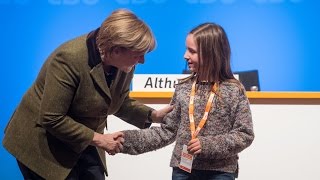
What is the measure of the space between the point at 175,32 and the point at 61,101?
217 centimetres

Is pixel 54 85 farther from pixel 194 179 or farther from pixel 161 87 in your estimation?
pixel 161 87

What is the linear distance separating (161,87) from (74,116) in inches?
44.4

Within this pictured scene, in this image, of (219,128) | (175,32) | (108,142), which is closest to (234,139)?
(219,128)

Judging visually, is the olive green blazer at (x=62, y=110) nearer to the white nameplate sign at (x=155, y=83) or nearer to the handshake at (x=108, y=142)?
the handshake at (x=108, y=142)

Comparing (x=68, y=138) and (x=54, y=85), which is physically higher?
(x=54, y=85)

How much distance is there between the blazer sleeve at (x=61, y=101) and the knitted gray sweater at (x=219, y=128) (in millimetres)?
271

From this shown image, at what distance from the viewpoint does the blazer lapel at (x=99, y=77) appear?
1.69 meters

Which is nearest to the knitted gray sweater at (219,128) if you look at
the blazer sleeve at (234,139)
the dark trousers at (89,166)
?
the blazer sleeve at (234,139)

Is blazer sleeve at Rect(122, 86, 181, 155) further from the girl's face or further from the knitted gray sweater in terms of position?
the girl's face

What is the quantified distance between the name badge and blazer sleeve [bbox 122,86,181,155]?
159mm

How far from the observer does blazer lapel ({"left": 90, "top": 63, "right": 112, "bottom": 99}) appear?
169 centimetres

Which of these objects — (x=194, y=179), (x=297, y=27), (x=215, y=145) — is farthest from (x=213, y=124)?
(x=297, y=27)

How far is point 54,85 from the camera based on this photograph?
1618 mm

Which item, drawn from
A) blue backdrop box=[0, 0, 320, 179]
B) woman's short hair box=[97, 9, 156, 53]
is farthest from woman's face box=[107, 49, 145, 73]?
blue backdrop box=[0, 0, 320, 179]
